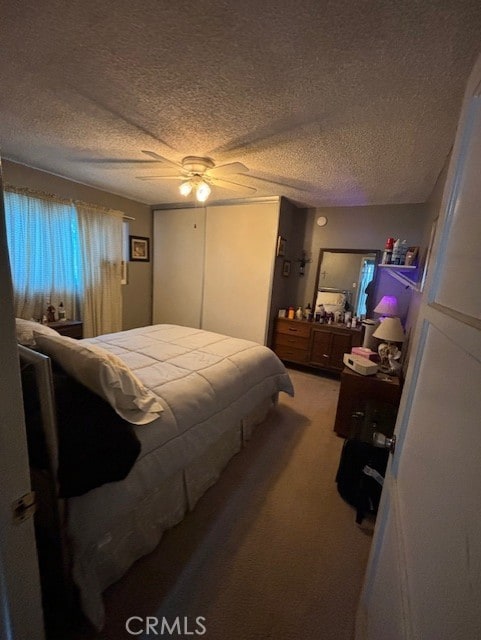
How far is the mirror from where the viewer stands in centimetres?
366

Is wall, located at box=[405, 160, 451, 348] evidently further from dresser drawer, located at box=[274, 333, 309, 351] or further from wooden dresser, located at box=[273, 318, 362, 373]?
dresser drawer, located at box=[274, 333, 309, 351]

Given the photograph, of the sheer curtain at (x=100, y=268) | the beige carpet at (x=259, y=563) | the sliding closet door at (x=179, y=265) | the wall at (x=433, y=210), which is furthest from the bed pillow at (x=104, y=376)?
the sliding closet door at (x=179, y=265)

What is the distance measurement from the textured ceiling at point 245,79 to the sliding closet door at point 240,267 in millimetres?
1311

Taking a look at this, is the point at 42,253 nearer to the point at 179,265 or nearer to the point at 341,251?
the point at 179,265

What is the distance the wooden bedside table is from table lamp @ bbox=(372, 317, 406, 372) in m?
3.36

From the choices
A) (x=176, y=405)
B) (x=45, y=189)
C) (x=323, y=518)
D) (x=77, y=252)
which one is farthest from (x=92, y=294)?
(x=323, y=518)

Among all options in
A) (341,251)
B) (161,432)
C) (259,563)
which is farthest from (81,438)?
(341,251)

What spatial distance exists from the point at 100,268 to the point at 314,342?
10.4 ft

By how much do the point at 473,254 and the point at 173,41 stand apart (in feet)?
4.72

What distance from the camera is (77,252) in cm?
347

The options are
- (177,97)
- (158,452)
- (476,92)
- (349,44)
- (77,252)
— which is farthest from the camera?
(77,252)

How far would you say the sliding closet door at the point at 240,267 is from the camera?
12.1 feet

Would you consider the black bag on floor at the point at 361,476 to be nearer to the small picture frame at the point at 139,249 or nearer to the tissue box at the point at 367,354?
the tissue box at the point at 367,354

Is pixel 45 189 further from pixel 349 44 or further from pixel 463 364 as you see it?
pixel 463 364
